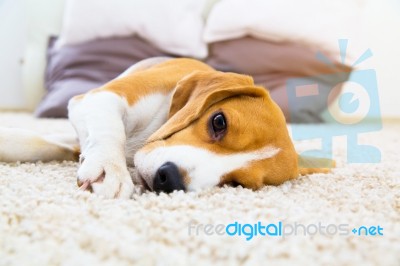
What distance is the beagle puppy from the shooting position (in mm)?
1299

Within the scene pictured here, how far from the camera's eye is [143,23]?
3.71 m

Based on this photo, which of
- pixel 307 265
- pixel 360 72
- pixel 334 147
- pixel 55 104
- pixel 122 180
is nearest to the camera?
pixel 307 265

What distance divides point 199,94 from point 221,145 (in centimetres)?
26

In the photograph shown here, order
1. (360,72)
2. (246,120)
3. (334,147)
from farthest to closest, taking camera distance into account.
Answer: (360,72) < (334,147) < (246,120)

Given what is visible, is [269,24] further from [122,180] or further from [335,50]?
[122,180]

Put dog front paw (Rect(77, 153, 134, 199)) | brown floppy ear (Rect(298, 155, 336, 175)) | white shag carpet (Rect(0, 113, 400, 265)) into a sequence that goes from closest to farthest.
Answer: white shag carpet (Rect(0, 113, 400, 265)), dog front paw (Rect(77, 153, 134, 199)), brown floppy ear (Rect(298, 155, 336, 175))

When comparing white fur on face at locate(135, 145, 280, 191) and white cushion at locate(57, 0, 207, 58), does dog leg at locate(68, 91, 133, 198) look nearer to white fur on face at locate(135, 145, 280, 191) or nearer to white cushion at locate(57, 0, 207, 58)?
white fur on face at locate(135, 145, 280, 191)

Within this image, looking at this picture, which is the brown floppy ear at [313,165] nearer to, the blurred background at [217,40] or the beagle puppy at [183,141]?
the beagle puppy at [183,141]

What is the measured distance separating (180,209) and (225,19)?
111 inches

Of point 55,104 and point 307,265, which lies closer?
point 307,265

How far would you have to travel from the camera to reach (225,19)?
367 centimetres

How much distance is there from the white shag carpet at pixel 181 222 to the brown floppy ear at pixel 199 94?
296 millimetres

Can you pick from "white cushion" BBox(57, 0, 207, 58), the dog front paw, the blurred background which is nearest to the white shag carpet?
the dog front paw

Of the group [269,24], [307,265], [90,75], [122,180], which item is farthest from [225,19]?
[307,265]
